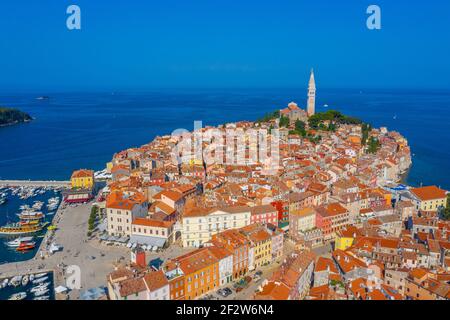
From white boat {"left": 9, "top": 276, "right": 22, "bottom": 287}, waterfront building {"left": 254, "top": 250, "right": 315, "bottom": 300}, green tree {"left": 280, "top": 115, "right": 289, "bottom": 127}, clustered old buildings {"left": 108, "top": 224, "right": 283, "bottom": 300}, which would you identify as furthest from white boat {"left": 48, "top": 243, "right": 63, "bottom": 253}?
green tree {"left": 280, "top": 115, "right": 289, "bottom": 127}

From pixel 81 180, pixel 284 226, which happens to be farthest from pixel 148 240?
pixel 81 180

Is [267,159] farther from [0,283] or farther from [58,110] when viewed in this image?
[58,110]

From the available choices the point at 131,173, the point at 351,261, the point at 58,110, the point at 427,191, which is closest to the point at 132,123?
the point at 58,110

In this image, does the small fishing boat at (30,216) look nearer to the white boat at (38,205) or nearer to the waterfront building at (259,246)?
the white boat at (38,205)

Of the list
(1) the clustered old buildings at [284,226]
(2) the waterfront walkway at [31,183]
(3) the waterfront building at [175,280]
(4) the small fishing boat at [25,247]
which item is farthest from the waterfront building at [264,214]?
(2) the waterfront walkway at [31,183]

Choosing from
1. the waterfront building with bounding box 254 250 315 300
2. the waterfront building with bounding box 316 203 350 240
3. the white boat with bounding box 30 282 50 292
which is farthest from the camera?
the waterfront building with bounding box 316 203 350 240

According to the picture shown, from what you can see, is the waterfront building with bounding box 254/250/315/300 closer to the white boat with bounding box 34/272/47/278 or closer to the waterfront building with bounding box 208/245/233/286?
the waterfront building with bounding box 208/245/233/286
